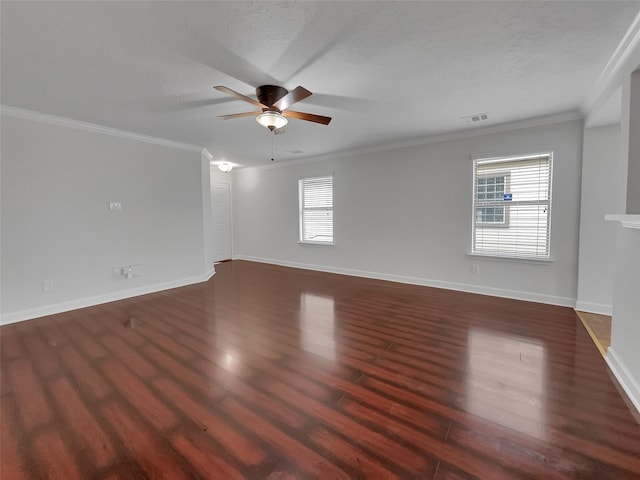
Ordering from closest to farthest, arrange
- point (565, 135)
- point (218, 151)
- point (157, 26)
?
1. point (157, 26)
2. point (565, 135)
3. point (218, 151)

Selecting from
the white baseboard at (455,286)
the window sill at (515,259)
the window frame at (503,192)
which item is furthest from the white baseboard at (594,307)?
the window frame at (503,192)

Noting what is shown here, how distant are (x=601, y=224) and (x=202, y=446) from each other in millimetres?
4579

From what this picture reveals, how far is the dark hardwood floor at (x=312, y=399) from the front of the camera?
1.43m

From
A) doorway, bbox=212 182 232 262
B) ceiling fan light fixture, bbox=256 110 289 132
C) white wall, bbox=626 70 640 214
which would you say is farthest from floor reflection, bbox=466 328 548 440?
doorway, bbox=212 182 232 262

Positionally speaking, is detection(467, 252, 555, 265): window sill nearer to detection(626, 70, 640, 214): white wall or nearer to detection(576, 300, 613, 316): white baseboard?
detection(576, 300, 613, 316): white baseboard

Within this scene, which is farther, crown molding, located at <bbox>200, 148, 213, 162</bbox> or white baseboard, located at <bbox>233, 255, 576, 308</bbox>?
crown molding, located at <bbox>200, 148, 213, 162</bbox>

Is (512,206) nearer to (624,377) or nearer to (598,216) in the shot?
(598,216)

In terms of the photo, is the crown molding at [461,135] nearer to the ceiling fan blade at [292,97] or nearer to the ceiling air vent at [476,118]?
the ceiling air vent at [476,118]

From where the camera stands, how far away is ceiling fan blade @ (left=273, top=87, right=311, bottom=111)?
2.33 metres

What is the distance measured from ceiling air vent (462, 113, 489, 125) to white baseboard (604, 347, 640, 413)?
280 cm

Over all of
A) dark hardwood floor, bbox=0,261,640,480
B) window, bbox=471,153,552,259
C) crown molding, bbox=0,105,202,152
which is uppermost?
crown molding, bbox=0,105,202,152

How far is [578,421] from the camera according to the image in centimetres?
169

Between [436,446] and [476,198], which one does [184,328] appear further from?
[476,198]

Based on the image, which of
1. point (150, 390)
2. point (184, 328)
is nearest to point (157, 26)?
point (150, 390)
